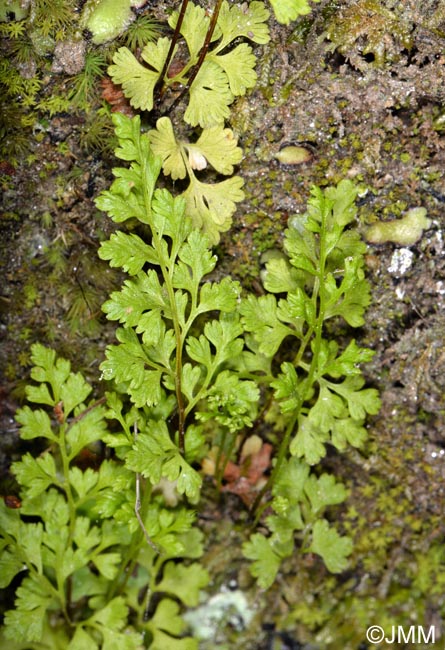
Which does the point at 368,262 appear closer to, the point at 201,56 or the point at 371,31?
the point at 371,31

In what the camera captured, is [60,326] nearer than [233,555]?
Yes

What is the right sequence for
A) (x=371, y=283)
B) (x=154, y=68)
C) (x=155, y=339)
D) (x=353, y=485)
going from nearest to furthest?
1. (x=155, y=339)
2. (x=154, y=68)
3. (x=371, y=283)
4. (x=353, y=485)

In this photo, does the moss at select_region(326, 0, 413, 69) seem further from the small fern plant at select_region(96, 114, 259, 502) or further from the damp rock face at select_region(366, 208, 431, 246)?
the small fern plant at select_region(96, 114, 259, 502)

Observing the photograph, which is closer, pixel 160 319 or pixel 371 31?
pixel 160 319

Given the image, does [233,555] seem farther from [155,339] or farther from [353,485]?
[155,339]

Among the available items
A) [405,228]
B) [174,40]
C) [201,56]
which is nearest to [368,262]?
[405,228]

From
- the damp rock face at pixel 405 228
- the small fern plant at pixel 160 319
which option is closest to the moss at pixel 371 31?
the damp rock face at pixel 405 228

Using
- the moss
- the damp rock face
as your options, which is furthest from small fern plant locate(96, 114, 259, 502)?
the moss

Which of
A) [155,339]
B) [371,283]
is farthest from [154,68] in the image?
[371,283]

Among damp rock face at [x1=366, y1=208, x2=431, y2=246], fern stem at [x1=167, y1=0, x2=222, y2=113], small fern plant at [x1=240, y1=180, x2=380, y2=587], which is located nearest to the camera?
fern stem at [x1=167, y1=0, x2=222, y2=113]
